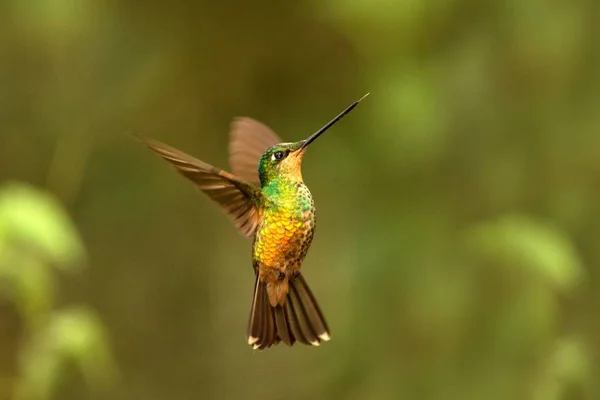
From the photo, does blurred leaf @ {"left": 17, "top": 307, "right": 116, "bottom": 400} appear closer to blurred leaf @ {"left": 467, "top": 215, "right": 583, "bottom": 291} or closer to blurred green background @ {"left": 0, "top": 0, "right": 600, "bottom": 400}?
blurred green background @ {"left": 0, "top": 0, "right": 600, "bottom": 400}

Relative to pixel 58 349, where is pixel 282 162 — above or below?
below

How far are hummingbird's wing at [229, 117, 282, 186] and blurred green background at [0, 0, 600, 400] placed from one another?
58 centimetres

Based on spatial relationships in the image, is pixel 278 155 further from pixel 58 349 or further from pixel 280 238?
pixel 58 349

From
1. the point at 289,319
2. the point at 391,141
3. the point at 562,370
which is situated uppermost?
the point at 391,141

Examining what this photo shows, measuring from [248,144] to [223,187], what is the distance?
0.05m

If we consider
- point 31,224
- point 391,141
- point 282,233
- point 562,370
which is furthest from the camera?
point 391,141

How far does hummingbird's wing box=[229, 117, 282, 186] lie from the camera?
0.81 feet

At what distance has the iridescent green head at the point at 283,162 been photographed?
0.21 meters

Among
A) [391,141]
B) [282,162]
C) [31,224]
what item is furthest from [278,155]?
[391,141]

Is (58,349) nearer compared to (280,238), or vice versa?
(280,238)

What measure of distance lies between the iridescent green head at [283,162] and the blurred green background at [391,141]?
1.97ft

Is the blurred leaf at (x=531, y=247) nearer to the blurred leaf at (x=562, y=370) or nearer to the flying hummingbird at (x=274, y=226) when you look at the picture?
the blurred leaf at (x=562, y=370)

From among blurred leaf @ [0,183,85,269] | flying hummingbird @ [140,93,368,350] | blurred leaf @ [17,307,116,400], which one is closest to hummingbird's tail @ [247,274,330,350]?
flying hummingbird @ [140,93,368,350]

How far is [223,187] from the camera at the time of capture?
214 millimetres
